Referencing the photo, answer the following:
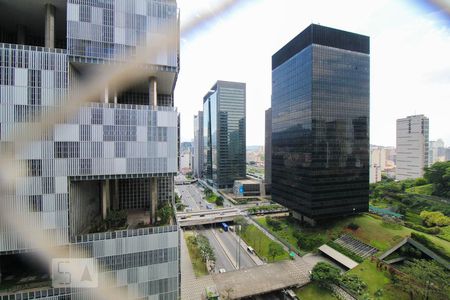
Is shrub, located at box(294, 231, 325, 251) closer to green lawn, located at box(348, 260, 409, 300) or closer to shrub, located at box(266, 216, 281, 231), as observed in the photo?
shrub, located at box(266, 216, 281, 231)

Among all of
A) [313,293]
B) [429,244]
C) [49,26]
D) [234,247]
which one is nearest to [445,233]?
[429,244]

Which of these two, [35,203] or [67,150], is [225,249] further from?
[67,150]

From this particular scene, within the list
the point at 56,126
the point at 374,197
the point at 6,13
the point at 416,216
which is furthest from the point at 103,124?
the point at 374,197

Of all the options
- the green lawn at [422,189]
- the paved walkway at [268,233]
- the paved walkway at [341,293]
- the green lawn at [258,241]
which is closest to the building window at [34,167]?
the green lawn at [258,241]

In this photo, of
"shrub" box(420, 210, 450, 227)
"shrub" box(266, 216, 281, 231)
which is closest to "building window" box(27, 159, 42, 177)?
"shrub" box(266, 216, 281, 231)

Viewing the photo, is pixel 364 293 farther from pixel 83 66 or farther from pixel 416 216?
pixel 83 66

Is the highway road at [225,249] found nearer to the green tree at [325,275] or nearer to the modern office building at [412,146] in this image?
the green tree at [325,275]
